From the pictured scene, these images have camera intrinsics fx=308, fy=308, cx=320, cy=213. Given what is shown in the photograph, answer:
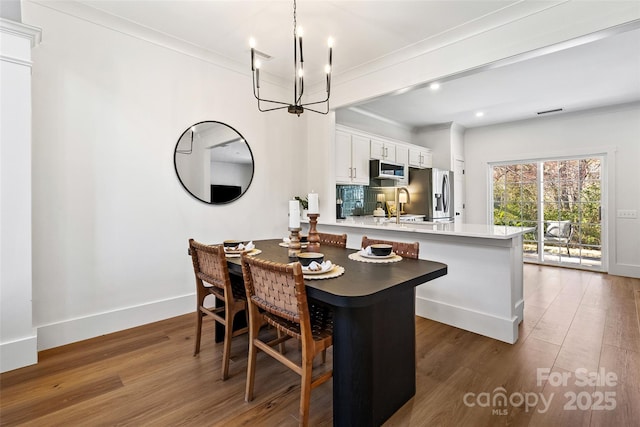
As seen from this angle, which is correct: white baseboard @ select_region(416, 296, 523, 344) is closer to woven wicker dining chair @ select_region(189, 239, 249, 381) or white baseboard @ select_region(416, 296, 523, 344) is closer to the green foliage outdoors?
woven wicker dining chair @ select_region(189, 239, 249, 381)

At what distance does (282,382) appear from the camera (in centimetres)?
198

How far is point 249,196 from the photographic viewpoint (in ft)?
12.2

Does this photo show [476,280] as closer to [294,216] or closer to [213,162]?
[294,216]

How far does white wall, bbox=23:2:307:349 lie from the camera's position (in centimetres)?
245

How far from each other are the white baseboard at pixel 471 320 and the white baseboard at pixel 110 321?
2.44m

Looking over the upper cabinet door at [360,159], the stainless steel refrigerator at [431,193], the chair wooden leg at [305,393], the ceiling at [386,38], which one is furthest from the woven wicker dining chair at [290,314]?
the stainless steel refrigerator at [431,193]

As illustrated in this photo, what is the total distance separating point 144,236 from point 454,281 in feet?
9.72

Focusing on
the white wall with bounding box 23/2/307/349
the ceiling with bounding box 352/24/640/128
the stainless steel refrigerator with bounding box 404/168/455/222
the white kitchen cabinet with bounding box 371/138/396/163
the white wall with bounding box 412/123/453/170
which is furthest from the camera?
the white wall with bounding box 412/123/453/170

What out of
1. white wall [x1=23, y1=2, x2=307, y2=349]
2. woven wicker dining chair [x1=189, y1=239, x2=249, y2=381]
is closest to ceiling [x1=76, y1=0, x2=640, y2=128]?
white wall [x1=23, y1=2, x2=307, y2=349]

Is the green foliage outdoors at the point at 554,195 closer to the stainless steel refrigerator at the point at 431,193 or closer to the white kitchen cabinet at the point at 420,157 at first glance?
the stainless steel refrigerator at the point at 431,193

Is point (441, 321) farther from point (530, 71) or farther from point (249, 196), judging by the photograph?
point (530, 71)

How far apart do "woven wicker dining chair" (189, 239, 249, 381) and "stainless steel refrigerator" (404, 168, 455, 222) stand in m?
4.19

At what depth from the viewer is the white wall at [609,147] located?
4.77 meters

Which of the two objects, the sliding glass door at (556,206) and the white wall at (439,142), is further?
the white wall at (439,142)
